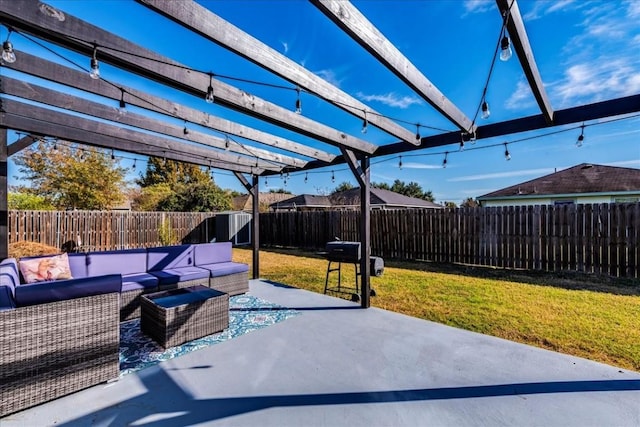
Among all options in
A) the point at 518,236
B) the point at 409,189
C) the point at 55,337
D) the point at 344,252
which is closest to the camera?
the point at 55,337

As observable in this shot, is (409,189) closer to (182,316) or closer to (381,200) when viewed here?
(381,200)

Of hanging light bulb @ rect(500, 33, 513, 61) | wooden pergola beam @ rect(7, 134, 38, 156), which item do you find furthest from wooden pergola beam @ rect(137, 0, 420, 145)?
wooden pergola beam @ rect(7, 134, 38, 156)

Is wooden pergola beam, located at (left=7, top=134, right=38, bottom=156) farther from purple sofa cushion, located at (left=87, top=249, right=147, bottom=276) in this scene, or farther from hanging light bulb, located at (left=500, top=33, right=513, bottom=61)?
hanging light bulb, located at (left=500, top=33, right=513, bottom=61)

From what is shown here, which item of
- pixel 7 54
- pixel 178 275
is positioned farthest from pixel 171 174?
pixel 7 54

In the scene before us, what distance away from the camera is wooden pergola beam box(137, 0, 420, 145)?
157cm

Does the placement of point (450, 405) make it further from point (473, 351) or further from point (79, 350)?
point (79, 350)

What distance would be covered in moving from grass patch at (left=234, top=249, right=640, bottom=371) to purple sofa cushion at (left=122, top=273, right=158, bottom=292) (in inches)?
103

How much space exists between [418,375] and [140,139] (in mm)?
4437

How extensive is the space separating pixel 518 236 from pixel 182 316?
7.46 meters

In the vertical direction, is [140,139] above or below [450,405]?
above

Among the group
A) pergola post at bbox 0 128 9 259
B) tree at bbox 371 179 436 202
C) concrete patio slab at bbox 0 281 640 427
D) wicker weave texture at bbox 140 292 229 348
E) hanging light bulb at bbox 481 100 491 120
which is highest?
tree at bbox 371 179 436 202

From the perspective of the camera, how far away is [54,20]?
171 centimetres

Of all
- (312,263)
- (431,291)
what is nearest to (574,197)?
(431,291)

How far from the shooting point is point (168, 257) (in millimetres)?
4789
